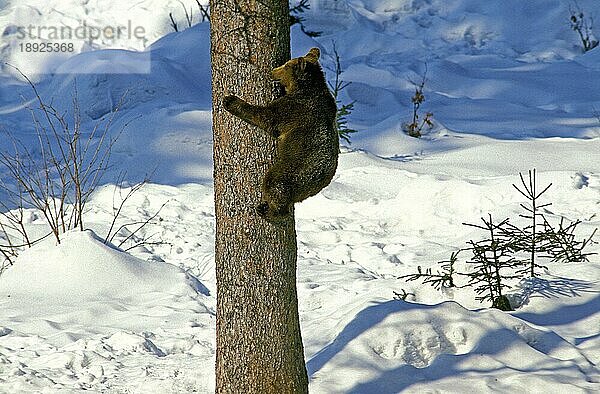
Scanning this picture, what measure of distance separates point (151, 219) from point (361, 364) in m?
3.52

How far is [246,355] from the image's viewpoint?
109 inches

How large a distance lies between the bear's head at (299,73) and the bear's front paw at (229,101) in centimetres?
16

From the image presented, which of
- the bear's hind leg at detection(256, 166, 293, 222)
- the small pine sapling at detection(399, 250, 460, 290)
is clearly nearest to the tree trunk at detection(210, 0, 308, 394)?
the bear's hind leg at detection(256, 166, 293, 222)

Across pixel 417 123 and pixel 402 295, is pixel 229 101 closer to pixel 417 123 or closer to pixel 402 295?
pixel 402 295

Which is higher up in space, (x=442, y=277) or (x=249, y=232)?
(x=249, y=232)

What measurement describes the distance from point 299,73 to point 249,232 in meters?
0.54

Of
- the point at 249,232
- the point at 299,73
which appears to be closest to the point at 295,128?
the point at 299,73

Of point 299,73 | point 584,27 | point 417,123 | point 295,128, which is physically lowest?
point 295,128

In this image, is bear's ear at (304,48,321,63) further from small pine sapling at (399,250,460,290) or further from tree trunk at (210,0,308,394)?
small pine sapling at (399,250,460,290)

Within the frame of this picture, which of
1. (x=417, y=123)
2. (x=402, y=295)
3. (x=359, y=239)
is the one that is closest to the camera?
(x=402, y=295)

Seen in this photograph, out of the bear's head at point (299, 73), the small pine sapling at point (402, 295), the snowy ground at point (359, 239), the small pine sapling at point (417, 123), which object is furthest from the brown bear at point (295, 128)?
the small pine sapling at point (417, 123)

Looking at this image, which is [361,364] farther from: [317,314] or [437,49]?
[437,49]

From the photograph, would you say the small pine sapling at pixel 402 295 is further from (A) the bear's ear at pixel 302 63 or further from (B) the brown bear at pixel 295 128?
(A) the bear's ear at pixel 302 63

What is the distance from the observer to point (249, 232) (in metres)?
2.63
